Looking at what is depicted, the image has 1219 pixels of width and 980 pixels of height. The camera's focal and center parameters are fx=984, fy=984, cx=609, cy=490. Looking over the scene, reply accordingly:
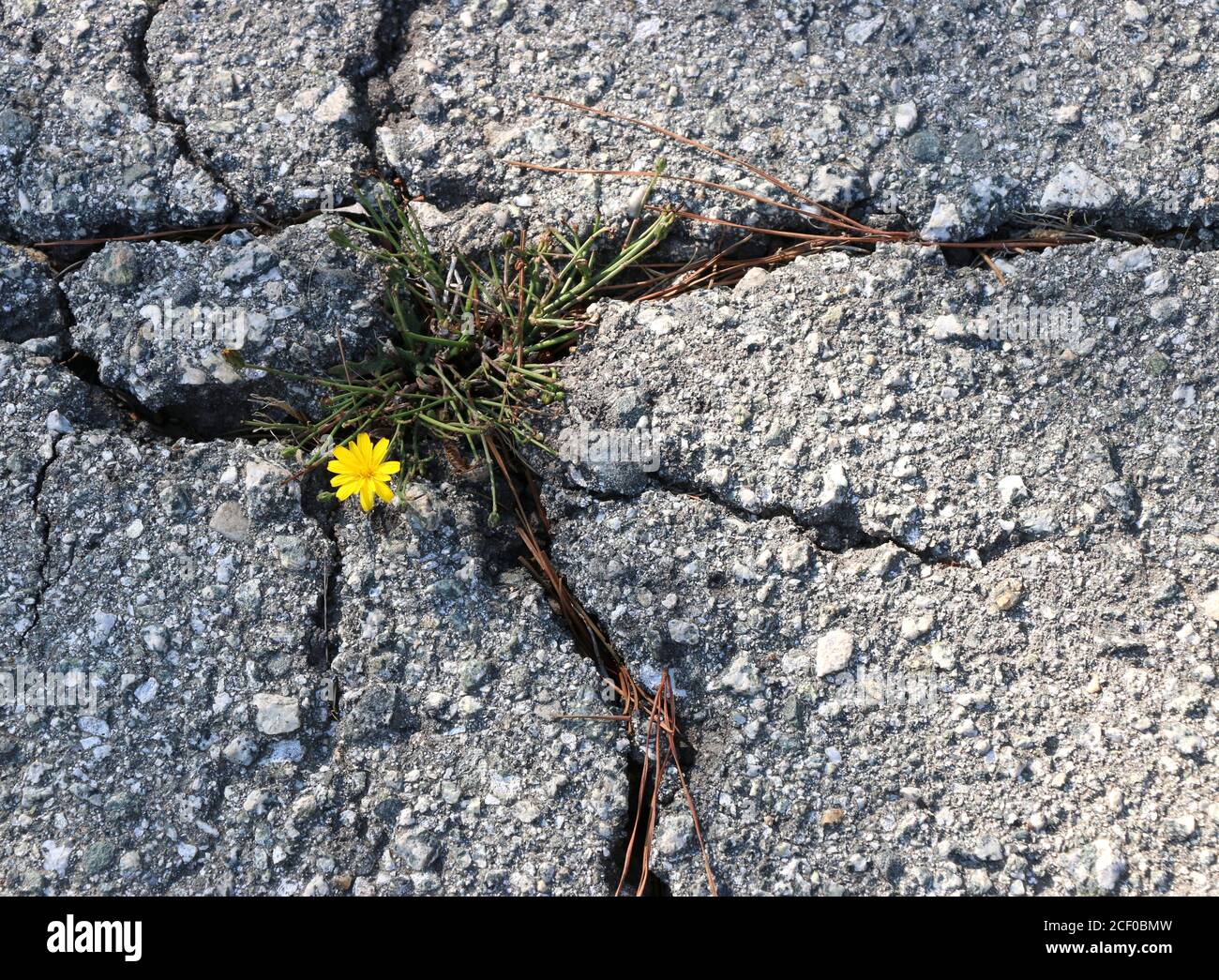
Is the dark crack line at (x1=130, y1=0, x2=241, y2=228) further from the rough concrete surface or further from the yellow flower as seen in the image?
the yellow flower

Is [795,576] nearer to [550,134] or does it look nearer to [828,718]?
[828,718]

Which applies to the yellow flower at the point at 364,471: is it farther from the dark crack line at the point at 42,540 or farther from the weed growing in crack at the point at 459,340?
the dark crack line at the point at 42,540

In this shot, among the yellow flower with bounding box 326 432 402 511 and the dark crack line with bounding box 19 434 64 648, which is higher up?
the yellow flower with bounding box 326 432 402 511

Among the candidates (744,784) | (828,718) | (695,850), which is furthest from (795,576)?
(695,850)

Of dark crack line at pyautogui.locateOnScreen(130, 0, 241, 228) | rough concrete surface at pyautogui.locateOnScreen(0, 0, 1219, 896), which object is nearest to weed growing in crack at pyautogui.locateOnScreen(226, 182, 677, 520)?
rough concrete surface at pyautogui.locateOnScreen(0, 0, 1219, 896)

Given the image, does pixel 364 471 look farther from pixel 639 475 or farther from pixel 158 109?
pixel 158 109
